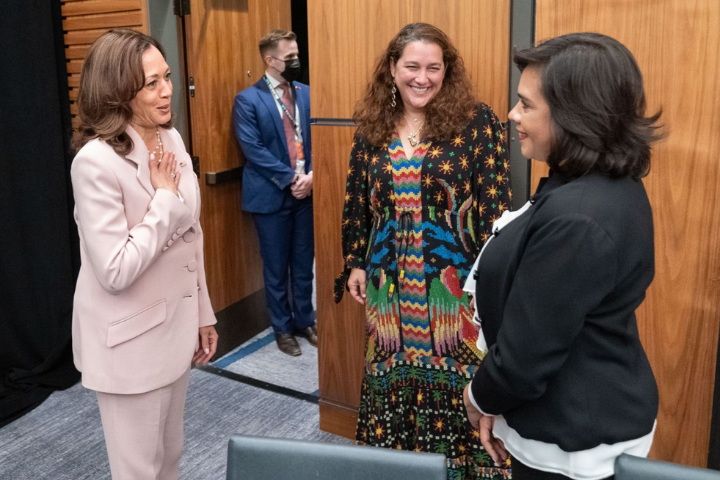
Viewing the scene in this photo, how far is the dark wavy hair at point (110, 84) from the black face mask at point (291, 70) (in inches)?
91.0

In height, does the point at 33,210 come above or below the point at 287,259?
above

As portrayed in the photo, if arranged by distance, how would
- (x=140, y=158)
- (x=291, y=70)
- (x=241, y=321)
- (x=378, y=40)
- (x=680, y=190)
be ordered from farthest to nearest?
(x=241, y=321), (x=291, y=70), (x=378, y=40), (x=680, y=190), (x=140, y=158)

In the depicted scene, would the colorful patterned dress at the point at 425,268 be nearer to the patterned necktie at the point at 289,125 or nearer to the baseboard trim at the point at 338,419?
the baseboard trim at the point at 338,419

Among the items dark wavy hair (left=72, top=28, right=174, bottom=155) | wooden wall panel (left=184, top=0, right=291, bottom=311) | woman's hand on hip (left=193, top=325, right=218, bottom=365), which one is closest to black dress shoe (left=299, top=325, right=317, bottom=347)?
wooden wall panel (left=184, top=0, right=291, bottom=311)

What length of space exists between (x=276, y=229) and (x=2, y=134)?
1.54 meters

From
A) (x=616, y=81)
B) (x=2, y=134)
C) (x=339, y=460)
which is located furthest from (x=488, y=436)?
(x=2, y=134)

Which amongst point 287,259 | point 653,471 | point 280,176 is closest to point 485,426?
point 653,471

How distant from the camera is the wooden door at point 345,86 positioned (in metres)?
2.51

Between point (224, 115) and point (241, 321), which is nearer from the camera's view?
point (224, 115)

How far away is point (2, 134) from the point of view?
3.46 meters

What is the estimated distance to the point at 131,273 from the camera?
1734 millimetres

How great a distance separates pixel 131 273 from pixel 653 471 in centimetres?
125

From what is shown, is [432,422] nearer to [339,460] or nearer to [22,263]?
[339,460]

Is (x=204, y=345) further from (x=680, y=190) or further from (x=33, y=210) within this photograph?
(x=33, y=210)
